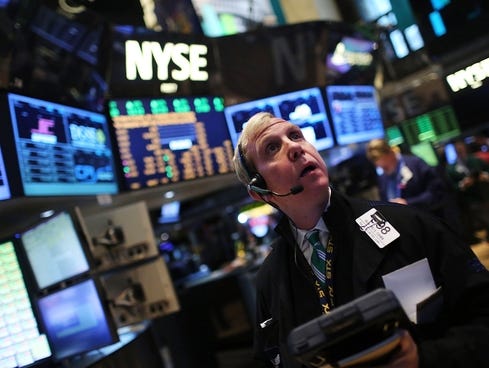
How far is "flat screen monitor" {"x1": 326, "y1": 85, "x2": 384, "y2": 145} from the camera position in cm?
666

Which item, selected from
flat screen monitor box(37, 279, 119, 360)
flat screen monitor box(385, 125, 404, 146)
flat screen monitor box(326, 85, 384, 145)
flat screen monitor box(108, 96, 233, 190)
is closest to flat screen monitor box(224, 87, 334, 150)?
flat screen monitor box(326, 85, 384, 145)

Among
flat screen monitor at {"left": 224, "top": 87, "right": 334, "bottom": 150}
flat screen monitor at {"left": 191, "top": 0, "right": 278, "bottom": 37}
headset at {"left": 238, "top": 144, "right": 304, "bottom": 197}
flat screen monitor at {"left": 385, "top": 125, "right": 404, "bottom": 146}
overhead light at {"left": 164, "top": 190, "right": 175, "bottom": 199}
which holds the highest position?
flat screen monitor at {"left": 191, "top": 0, "right": 278, "bottom": 37}

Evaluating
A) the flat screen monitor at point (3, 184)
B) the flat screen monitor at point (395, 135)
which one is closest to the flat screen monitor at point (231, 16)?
the flat screen monitor at point (395, 135)

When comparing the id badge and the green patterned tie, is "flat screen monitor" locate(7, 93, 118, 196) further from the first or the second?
the id badge

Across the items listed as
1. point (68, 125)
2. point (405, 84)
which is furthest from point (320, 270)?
point (405, 84)

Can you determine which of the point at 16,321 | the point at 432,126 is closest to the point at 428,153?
the point at 432,126

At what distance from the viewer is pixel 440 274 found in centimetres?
136

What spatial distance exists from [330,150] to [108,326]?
4.07 metres

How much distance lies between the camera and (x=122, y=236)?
444 cm

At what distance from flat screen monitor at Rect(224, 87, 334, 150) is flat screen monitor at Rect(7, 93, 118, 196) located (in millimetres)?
2158

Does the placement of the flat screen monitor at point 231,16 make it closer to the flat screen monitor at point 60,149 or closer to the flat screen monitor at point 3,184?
the flat screen monitor at point 60,149

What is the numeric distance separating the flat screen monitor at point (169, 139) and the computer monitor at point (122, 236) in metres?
0.55

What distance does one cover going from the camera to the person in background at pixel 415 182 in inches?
192

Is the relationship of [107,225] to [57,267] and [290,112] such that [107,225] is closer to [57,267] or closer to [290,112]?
[57,267]
